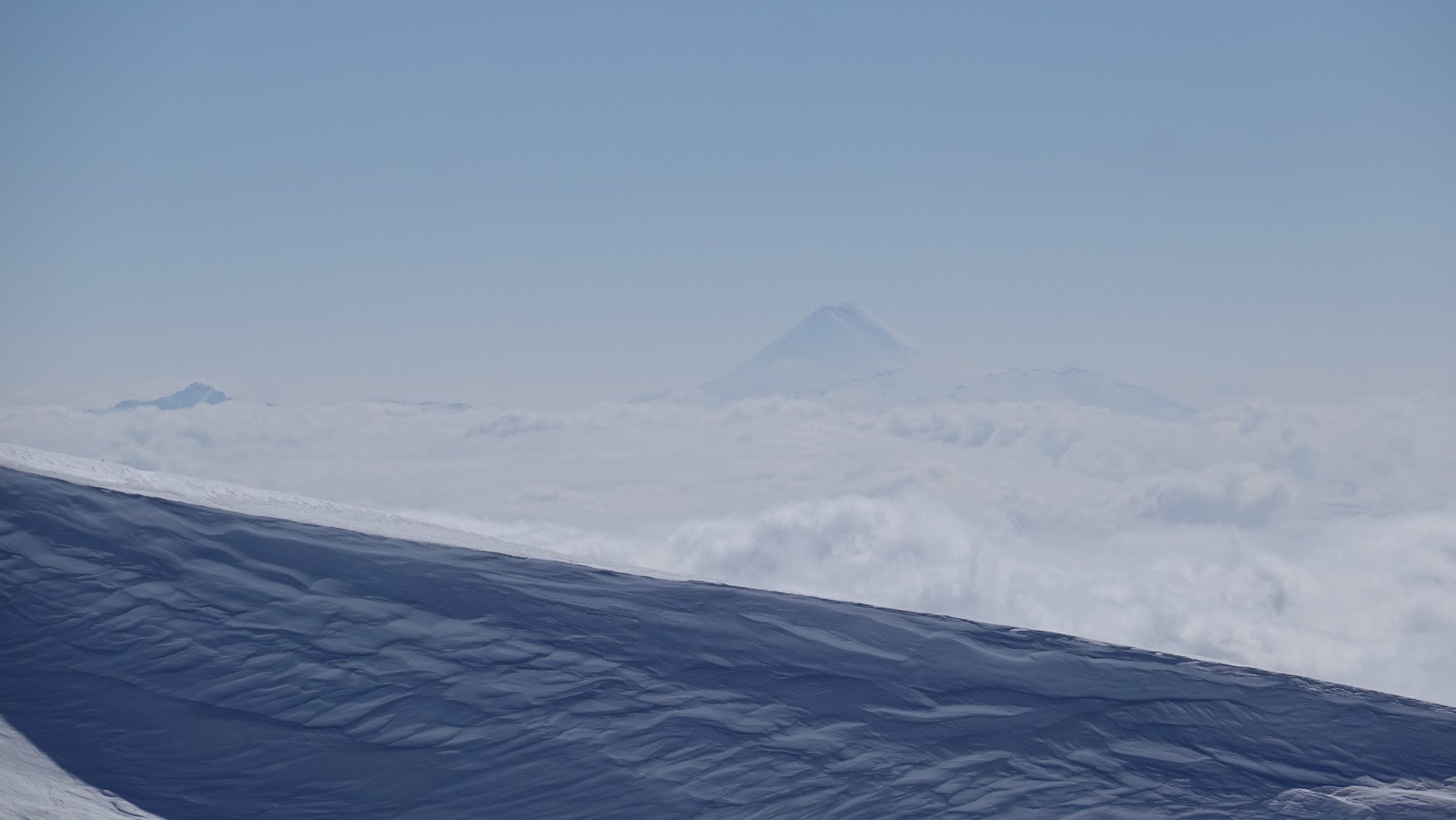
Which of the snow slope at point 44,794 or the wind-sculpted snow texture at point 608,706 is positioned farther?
Result: the wind-sculpted snow texture at point 608,706

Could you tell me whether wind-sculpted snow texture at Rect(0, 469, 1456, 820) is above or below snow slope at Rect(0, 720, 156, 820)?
above

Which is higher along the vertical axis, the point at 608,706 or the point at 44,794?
the point at 608,706

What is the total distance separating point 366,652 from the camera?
22.3ft

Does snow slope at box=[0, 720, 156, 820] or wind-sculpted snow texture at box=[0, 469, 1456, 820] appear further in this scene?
wind-sculpted snow texture at box=[0, 469, 1456, 820]

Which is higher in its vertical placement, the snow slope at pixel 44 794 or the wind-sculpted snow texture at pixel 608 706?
the wind-sculpted snow texture at pixel 608 706

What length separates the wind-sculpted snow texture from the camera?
5.41 metres

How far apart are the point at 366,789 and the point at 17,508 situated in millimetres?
5022

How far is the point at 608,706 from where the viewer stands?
6.18 meters

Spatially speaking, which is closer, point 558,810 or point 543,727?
point 558,810

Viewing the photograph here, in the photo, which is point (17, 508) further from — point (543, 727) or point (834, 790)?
point (834, 790)

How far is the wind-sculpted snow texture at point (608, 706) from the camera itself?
5.41 metres

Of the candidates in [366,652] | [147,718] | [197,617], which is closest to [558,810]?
[366,652]

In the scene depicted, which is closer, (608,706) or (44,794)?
(44,794)

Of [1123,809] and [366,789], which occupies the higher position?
[1123,809]
